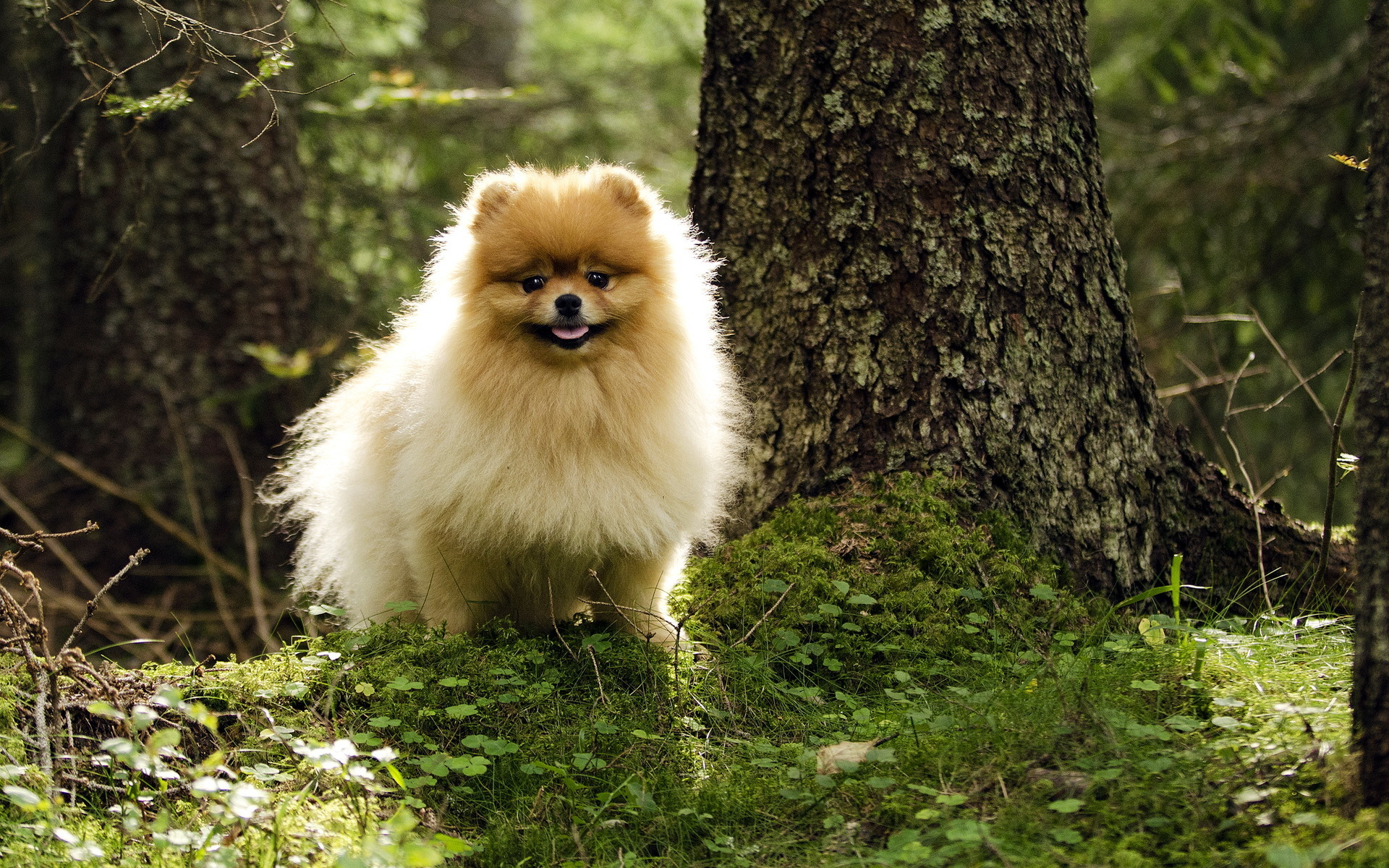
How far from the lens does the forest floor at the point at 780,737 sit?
88.1 inches

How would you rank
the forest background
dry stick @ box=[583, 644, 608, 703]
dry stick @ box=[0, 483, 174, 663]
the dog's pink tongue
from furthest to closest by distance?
the forest background < dry stick @ box=[0, 483, 174, 663] < the dog's pink tongue < dry stick @ box=[583, 644, 608, 703]

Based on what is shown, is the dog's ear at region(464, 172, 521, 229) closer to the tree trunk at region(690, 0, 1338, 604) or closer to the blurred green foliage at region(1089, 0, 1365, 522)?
the tree trunk at region(690, 0, 1338, 604)

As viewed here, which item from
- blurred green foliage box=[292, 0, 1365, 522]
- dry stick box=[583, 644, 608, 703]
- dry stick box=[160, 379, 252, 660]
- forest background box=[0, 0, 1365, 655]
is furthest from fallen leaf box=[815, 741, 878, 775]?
dry stick box=[160, 379, 252, 660]

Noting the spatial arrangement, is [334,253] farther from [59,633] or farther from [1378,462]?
[1378,462]

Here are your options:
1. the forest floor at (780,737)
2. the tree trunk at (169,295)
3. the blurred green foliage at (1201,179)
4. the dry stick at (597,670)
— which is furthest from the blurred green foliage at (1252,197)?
the tree trunk at (169,295)

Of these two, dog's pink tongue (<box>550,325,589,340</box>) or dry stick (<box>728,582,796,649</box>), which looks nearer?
dry stick (<box>728,582,796,649</box>)

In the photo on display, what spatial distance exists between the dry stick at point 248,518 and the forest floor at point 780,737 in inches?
99.7

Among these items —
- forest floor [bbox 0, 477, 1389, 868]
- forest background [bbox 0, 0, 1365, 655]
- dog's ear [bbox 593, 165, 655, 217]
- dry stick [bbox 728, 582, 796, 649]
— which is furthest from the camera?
forest background [bbox 0, 0, 1365, 655]

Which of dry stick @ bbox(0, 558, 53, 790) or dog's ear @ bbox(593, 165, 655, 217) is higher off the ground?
dog's ear @ bbox(593, 165, 655, 217)

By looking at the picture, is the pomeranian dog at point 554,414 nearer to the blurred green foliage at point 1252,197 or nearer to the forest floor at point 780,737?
the forest floor at point 780,737

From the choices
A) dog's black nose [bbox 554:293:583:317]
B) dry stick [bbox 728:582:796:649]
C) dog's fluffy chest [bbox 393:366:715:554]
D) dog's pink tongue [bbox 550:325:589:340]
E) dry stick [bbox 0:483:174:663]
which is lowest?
dry stick [bbox 0:483:174:663]

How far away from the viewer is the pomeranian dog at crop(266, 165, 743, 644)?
3.29 meters

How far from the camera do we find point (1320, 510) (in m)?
7.21

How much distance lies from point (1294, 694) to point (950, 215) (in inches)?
71.1
